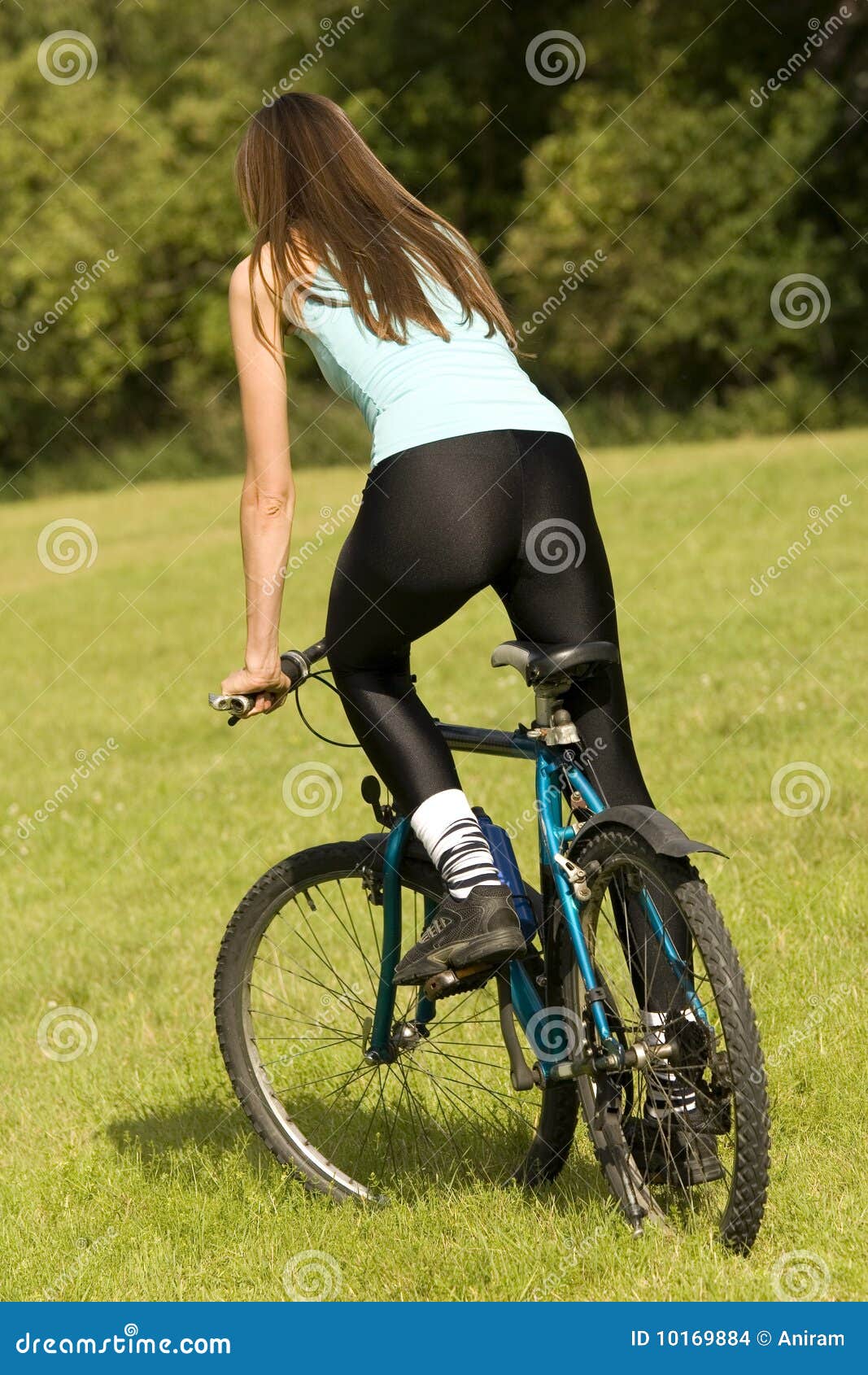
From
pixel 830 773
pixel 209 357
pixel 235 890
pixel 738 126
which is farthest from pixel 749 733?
pixel 209 357

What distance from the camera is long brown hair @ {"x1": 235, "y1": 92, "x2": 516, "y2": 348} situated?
349 centimetres

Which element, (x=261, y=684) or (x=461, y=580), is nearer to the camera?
(x=461, y=580)

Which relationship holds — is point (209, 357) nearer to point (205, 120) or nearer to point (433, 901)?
point (205, 120)

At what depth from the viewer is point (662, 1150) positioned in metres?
3.42

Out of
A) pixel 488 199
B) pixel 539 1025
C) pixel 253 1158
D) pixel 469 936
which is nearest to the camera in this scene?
pixel 469 936

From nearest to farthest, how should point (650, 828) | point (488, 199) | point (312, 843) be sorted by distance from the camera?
Answer: 1. point (650, 828)
2. point (312, 843)
3. point (488, 199)

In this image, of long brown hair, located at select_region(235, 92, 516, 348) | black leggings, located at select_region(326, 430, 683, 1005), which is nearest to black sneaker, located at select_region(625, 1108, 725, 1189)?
black leggings, located at select_region(326, 430, 683, 1005)

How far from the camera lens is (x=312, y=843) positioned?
7.67 meters

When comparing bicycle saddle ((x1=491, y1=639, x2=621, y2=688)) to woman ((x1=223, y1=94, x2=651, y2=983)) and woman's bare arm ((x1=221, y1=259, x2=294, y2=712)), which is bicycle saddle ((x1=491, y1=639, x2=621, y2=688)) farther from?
woman's bare arm ((x1=221, y1=259, x2=294, y2=712))

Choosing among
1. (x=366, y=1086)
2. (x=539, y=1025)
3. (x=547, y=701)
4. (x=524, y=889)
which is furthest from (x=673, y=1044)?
(x=366, y=1086)

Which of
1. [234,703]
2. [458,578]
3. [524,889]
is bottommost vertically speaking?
[234,703]

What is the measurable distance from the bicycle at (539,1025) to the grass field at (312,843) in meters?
0.15

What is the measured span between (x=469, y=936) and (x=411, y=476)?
954 mm

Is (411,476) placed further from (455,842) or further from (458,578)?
(455,842)
